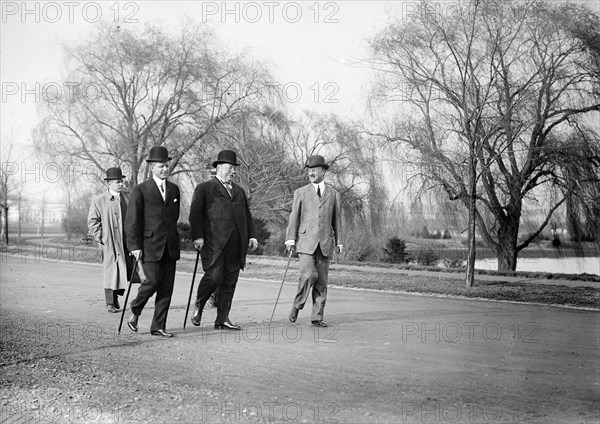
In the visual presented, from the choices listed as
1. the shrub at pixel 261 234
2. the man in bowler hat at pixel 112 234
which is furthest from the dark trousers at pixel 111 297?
the shrub at pixel 261 234

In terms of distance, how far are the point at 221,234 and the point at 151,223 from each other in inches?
34.8

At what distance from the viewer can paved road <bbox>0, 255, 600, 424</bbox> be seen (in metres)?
4.44

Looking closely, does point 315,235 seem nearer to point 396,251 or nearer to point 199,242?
point 199,242

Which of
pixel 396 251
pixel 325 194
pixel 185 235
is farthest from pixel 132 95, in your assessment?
pixel 325 194

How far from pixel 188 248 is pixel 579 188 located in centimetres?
→ 2084

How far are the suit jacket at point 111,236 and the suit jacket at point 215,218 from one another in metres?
2.35

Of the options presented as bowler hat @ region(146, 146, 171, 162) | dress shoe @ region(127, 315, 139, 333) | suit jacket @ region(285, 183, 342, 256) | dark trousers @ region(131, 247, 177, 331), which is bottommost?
dress shoe @ region(127, 315, 139, 333)

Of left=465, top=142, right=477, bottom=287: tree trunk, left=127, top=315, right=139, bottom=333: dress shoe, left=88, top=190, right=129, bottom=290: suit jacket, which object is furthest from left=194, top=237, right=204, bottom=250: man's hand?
left=465, top=142, right=477, bottom=287: tree trunk

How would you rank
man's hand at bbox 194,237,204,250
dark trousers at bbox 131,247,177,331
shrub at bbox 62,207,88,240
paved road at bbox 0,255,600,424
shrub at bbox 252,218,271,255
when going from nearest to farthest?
paved road at bbox 0,255,600,424, dark trousers at bbox 131,247,177,331, man's hand at bbox 194,237,204,250, shrub at bbox 252,218,271,255, shrub at bbox 62,207,88,240

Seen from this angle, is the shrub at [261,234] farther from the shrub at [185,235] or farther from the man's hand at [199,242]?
the man's hand at [199,242]

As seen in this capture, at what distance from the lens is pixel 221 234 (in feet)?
26.3

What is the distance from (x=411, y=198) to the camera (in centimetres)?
1656

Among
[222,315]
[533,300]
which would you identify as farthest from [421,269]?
[222,315]

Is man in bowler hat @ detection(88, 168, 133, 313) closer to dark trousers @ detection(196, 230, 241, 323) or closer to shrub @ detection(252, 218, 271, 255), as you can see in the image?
dark trousers @ detection(196, 230, 241, 323)
